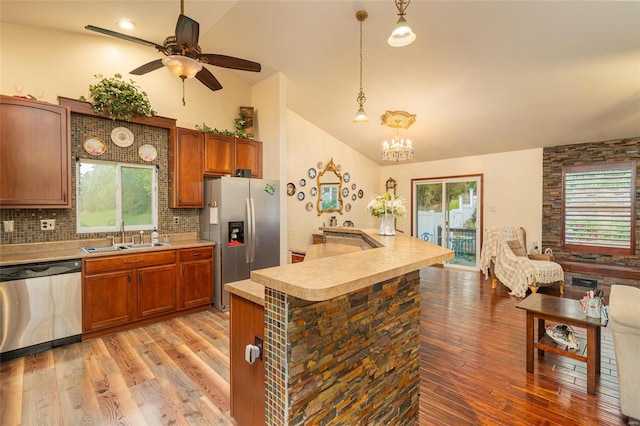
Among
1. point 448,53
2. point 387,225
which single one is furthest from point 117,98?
point 448,53

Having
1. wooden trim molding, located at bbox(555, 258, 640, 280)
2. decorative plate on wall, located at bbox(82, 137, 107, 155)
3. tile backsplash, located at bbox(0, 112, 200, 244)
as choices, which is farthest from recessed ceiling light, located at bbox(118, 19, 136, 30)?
wooden trim molding, located at bbox(555, 258, 640, 280)

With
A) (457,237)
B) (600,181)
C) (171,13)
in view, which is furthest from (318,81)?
(600,181)

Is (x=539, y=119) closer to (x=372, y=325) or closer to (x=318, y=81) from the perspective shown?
(x=318, y=81)

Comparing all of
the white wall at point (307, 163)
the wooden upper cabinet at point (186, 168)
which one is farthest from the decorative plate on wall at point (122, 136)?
the white wall at point (307, 163)

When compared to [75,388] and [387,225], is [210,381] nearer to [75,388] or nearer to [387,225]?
[75,388]

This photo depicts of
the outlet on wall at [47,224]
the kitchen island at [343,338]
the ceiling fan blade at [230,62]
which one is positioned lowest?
the kitchen island at [343,338]

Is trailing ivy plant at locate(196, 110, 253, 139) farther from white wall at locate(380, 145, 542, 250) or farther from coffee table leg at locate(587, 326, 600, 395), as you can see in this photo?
coffee table leg at locate(587, 326, 600, 395)

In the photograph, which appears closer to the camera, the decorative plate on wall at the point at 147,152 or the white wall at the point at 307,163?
the decorative plate on wall at the point at 147,152

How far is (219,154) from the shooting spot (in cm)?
434

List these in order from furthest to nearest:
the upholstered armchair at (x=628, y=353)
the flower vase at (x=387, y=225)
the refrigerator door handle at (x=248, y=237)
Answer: the refrigerator door handle at (x=248, y=237)
the flower vase at (x=387, y=225)
the upholstered armchair at (x=628, y=353)

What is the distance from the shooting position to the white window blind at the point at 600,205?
4711 millimetres

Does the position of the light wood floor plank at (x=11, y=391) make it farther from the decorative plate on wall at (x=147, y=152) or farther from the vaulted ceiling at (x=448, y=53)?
the vaulted ceiling at (x=448, y=53)

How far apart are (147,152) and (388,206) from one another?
10.9ft

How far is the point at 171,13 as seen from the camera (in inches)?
125
